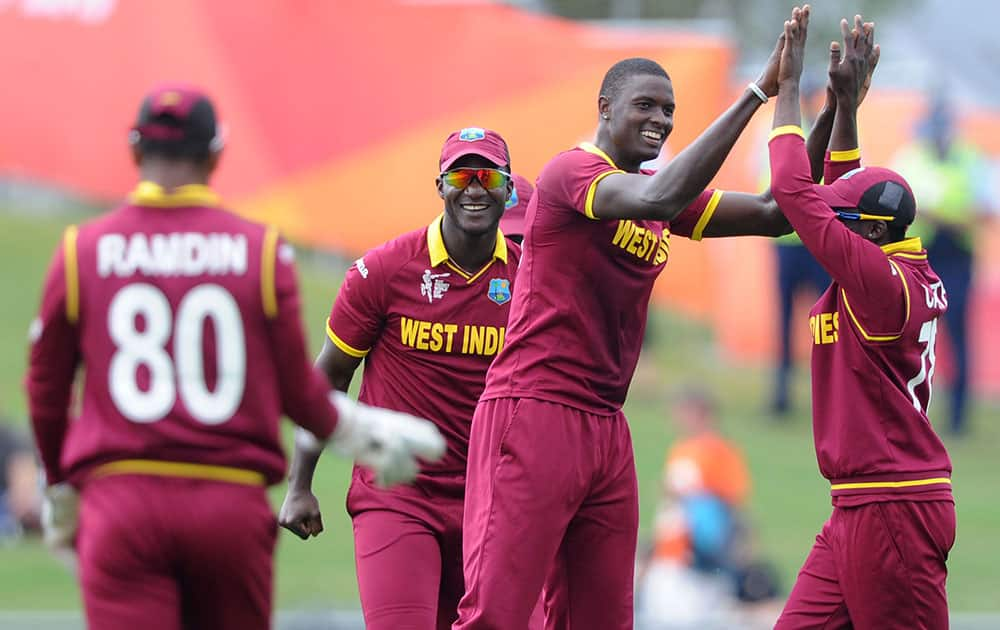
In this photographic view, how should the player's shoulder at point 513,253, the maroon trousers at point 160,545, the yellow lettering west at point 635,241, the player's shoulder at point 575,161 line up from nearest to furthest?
1. the maroon trousers at point 160,545
2. the player's shoulder at point 575,161
3. the yellow lettering west at point 635,241
4. the player's shoulder at point 513,253

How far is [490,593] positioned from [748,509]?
8.57 m

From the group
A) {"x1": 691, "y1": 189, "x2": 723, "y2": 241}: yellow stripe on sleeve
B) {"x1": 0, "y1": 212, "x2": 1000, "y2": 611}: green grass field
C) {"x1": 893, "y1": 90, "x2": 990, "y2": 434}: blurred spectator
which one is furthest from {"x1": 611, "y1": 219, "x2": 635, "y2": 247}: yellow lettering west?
{"x1": 893, "y1": 90, "x2": 990, "y2": 434}: blurred spectator

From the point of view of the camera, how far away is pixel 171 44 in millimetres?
17094

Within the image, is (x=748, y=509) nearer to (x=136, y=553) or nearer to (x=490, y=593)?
(x=490, y=593)

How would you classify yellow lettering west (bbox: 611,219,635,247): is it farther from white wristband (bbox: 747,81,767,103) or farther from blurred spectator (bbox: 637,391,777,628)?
blurred spectator (bbox: 637,391,777,628)

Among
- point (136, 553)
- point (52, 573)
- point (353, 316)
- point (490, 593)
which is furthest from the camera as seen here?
point (52, 573)

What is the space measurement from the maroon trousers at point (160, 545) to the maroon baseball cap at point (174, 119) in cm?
96

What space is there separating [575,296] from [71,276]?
5.87ft

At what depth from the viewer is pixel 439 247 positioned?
21.6 feet

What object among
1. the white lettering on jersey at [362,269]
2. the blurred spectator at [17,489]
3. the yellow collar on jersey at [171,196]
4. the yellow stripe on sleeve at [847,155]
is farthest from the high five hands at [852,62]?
the blurred spectator at [17,489]

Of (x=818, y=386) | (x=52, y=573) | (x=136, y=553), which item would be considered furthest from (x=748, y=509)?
(x=136, y=553)

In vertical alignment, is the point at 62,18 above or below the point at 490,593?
above

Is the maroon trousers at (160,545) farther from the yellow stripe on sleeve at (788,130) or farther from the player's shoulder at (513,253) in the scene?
the yellow stripe on sleeve at (788,130)

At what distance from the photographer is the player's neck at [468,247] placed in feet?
21.5
